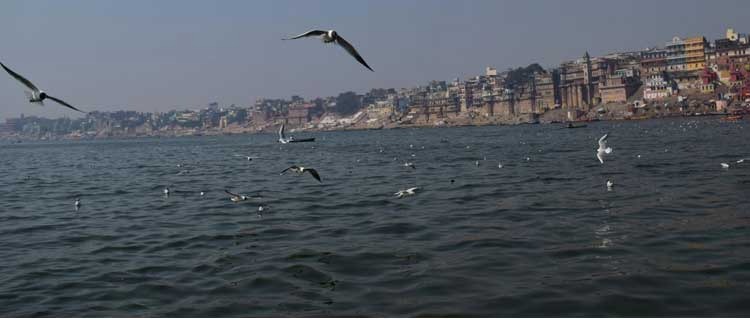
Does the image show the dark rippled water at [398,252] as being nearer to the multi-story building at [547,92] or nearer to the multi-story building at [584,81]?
the multi-story building at [584,81]

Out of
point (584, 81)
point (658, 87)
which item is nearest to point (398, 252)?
point (658, 87)

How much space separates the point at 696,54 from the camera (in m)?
121

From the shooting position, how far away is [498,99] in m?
153

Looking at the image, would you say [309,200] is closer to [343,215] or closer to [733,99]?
[343,215]

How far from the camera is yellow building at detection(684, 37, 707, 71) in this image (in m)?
120

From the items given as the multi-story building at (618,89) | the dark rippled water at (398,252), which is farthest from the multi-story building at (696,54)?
the dark rippled water at (398,252)

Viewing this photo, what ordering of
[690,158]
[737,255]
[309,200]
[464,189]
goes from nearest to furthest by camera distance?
[737,255] < [309,200] < [464,189] < [690,158]

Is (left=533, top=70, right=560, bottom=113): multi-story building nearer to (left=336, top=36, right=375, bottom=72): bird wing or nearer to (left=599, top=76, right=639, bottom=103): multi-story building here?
(left=599, top=76, right=639, bottom=103): multi-story building

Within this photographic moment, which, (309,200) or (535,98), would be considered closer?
(309,200)

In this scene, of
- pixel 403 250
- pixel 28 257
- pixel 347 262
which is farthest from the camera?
pixel 28 257

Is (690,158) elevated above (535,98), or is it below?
below

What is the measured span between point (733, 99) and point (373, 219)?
102m

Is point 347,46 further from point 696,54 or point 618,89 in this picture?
point 696,54

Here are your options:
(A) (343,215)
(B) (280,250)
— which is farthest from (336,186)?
(B) (280,250)
